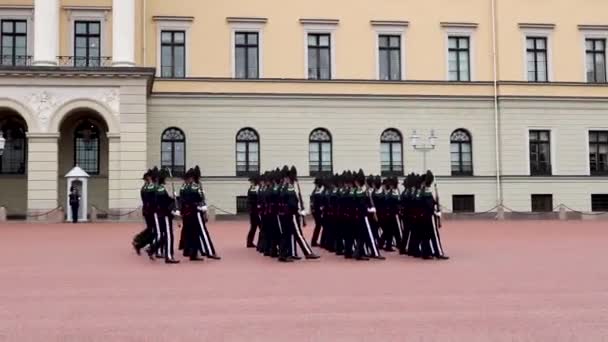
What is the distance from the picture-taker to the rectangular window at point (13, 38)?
3141cm

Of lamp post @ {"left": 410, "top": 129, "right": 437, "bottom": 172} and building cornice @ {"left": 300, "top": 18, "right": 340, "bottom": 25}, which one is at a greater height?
building cornice @ {"left": 300, "top": 18, "right": 340, "bottom": 25}

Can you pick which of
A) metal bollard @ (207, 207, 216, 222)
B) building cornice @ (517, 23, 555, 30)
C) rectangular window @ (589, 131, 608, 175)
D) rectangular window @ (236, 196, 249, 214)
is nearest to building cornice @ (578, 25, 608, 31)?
building cornice @ (517, 23, 555, 30)

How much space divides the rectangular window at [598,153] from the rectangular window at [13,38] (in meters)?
26.8

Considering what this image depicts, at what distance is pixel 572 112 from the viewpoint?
35.3 metres

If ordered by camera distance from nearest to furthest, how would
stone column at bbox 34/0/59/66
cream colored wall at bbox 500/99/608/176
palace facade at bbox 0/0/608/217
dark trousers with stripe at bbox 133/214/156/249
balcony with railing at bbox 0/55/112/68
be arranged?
dark trousers with stripe at bbox 133/214/156/249 → stone column at bbox 34/0/59/66 → balcony with railing at bbox 0/55/112/68 → palace facade at bbox 0/0/608/217 → cream colored wall at bbox 500/99/608/176

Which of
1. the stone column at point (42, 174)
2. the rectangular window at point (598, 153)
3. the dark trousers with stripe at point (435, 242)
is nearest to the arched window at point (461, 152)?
the rectangular window at point (598, 153)

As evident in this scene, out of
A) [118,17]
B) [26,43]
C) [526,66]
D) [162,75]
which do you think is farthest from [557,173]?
[26,43]

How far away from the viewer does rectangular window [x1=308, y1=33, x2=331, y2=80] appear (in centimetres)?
3416

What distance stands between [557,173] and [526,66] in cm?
540

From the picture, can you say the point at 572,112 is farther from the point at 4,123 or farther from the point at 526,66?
the point at 4,123

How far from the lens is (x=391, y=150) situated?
113 ft

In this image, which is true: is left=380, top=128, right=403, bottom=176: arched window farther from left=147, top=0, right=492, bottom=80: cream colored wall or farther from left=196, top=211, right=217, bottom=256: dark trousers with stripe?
left=196, top=211, right=217, bottom=256: dark trousers with stripe

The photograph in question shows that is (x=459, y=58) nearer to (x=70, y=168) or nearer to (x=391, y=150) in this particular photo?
(x=391, y=150)

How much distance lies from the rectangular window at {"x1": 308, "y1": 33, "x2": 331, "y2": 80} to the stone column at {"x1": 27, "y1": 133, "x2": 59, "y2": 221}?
12.3m
